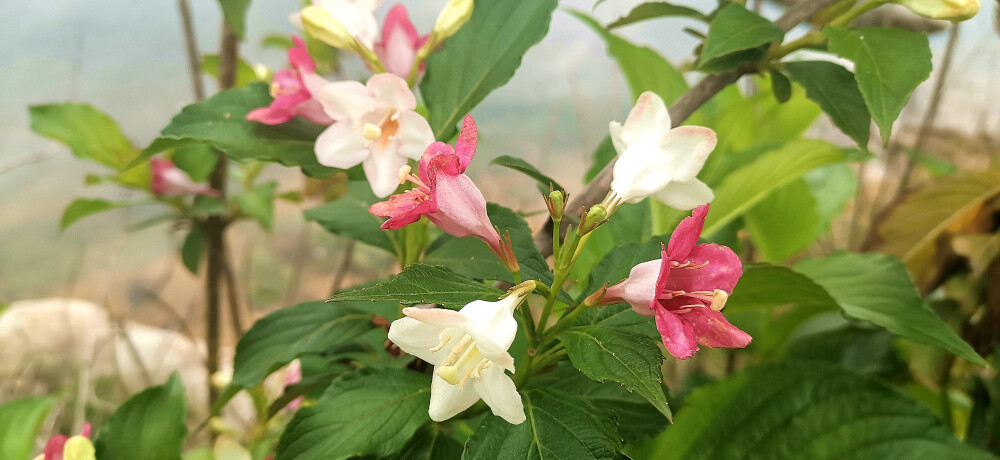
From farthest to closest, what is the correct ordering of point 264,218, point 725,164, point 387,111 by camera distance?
point 264,218, point 725,164, point 387,111

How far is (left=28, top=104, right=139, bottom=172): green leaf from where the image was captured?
0.75 m

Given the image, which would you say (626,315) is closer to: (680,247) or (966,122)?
(680,247)

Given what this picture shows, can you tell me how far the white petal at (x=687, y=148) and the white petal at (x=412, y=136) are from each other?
0.15m

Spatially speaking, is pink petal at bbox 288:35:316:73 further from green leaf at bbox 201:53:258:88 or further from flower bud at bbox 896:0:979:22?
green leaf at bbox 201:53:258:88

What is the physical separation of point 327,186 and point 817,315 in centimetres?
79

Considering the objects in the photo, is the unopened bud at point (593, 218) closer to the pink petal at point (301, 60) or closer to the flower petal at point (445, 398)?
the flower petal at point (445, 398)

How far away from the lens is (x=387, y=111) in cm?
40

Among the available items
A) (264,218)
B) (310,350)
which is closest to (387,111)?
(310,350)

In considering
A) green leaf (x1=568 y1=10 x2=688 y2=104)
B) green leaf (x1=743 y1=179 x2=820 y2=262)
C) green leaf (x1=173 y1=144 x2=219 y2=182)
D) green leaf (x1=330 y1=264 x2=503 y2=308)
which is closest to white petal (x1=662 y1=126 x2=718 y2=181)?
green leaf (x1=330 y1=264 x2=503 y2=308)

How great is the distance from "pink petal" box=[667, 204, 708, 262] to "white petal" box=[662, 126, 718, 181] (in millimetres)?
43

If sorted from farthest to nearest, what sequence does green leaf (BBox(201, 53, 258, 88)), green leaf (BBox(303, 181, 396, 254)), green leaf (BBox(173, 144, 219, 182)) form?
A: green leaf (BBox(201, 53, 258, 88)) < green leaf (BBox(173, 144, 219, 182)) < green leaf (BBox(303, 181, 396, 254))

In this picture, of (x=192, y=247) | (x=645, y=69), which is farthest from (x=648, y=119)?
(x=192, y=247)

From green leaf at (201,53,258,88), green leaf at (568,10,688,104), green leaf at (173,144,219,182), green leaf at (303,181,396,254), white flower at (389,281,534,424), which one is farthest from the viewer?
green leaf at (201,53,258,88)

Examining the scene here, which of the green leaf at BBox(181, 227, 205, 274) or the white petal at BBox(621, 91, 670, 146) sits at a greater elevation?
the white petal at BBox(621, 91, 670, 146)
